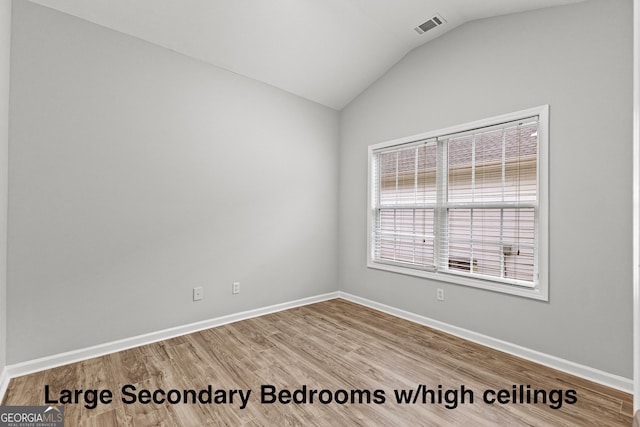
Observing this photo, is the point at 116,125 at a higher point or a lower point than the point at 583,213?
higher

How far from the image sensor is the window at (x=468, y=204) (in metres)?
2.51

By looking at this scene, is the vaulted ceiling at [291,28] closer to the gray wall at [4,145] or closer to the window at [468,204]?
the gray wall at [4,145]

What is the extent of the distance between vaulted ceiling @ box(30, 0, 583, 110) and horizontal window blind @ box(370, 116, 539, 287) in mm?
1054

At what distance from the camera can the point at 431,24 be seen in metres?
2.91

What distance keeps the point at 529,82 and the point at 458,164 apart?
2.88 feet

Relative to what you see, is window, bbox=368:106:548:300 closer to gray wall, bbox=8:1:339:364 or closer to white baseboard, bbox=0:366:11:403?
gray wall, bbox=8:1:339:364

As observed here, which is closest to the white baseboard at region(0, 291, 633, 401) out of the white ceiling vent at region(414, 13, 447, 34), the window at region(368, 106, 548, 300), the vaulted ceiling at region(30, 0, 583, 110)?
the window at region(368, 106, 548, 300)

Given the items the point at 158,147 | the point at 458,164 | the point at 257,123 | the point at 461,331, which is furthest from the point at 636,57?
the point at 158,147

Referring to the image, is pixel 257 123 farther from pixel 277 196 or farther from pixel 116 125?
pixel 116 125

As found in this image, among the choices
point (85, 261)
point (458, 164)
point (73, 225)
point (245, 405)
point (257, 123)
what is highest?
point (257, 123)

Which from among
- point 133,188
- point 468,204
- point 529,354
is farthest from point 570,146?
point 133,188

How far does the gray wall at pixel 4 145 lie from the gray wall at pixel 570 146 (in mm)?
3497

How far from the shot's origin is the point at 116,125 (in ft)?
8.27

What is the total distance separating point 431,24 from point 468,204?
1.80 meters
